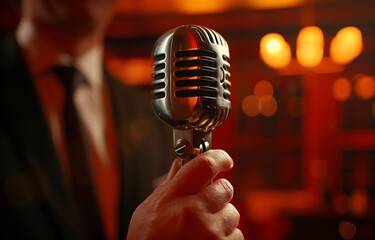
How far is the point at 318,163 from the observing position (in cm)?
431

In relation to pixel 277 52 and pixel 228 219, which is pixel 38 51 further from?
pixel 277 52

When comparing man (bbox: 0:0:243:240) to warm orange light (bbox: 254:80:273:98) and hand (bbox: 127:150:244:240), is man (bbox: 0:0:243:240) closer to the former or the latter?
hand (bbox: 127:150:244:240)

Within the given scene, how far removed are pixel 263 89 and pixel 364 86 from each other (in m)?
0.85

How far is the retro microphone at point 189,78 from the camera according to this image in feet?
1.51

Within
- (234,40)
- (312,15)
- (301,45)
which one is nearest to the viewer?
(301,45)

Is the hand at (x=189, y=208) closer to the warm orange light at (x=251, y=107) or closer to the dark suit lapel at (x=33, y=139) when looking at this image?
the dark suit lapel at (x=33, y=139)

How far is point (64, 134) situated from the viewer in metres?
1.02

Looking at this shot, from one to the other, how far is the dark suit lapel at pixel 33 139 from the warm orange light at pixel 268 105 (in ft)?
11.3

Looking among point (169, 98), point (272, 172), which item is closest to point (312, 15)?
point (272, 172)

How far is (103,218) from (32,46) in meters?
0.42

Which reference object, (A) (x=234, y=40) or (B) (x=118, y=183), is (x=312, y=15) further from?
(B) (x=118, y=183)

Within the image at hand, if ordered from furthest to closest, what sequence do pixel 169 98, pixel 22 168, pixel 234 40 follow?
pixel 234 40 < pixel 22 168 < pixel 169 98

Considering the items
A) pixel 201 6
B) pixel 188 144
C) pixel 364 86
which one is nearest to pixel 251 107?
pixel 364 86

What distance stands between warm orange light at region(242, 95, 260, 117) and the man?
3112 millimetres
